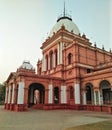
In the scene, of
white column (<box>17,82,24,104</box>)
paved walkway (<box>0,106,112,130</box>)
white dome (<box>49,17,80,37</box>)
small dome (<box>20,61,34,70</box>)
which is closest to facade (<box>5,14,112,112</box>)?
white column (<box>17,82,24,104</box>)

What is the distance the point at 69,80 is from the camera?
2748 centimetres

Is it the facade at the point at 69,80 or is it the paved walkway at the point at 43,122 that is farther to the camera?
the facade at the point at 69,80

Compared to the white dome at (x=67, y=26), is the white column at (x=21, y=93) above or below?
below

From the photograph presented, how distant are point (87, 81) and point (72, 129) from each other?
17266mm

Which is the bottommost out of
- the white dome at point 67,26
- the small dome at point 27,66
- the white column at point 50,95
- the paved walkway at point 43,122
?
the paved walkway at point 43,122

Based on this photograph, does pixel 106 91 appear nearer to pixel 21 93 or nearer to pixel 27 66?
pixel 21 93

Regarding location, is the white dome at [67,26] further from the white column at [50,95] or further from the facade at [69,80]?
the white column at [50,95]

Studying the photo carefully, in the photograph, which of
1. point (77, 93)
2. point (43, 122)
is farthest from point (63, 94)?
point (43, 122)

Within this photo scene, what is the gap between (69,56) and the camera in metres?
29.8

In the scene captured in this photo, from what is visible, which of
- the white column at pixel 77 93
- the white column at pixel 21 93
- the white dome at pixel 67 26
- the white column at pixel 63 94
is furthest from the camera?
the white dome at pixel 67 26

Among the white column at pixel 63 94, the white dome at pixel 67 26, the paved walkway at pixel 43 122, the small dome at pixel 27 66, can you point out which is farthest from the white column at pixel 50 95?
the small dome at pixel 27 66

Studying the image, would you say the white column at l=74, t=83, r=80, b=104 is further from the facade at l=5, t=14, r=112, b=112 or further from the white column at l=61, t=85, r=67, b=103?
the white column at l=61, t=85, r=67, b=103

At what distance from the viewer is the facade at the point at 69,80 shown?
2280 centimetres

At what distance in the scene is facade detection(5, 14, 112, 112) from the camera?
2280 centimetres
